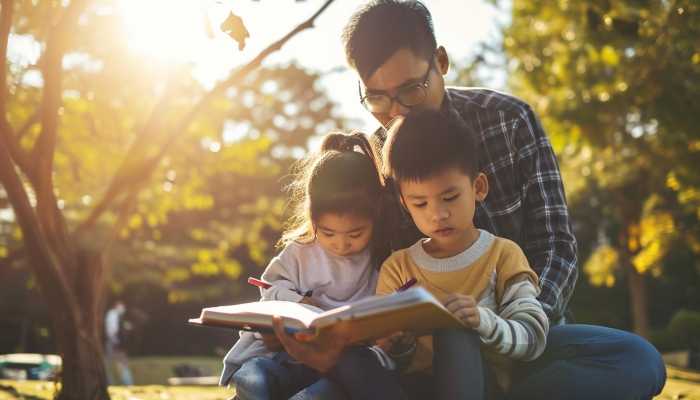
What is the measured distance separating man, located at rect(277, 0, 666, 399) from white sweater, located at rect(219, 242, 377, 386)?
8.0 inches

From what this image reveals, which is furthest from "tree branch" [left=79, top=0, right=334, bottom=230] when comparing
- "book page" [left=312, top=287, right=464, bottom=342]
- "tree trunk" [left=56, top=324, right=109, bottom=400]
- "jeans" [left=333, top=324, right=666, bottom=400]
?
"book page" [left=312, top=287, right=464, bottom=342]

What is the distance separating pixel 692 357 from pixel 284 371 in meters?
17.2

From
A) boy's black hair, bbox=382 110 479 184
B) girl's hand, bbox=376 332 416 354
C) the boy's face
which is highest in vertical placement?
boy's black hair, bbox=382 110 479 184

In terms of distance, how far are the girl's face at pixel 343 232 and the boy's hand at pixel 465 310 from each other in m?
0.80

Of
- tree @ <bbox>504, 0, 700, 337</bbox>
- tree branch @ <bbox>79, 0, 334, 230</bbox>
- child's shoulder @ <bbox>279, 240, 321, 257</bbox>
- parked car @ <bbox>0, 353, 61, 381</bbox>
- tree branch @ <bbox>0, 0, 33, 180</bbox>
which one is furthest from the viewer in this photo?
parked car @ <bbox>0, 353, 61, 381</bbox>

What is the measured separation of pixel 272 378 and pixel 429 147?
95 centimetres

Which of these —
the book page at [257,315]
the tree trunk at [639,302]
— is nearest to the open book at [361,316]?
the book page at [257,315]

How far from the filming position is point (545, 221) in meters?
3.25

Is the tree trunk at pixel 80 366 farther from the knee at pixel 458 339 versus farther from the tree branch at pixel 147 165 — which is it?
the knee at pixel 458 339

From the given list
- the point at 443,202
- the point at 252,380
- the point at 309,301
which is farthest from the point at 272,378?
the point at 443,202

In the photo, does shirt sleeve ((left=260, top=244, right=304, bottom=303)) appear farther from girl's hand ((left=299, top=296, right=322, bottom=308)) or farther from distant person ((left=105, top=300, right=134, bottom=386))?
distant person ((left=105, top=300, right=134, bottom=386))

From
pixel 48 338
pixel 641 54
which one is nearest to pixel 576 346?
pixel 641 54

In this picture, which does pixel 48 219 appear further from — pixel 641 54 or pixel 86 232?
pixel 641 54

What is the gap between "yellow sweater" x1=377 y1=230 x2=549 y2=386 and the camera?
8.14 feet
